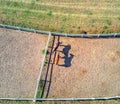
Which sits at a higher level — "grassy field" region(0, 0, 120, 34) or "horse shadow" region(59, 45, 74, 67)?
"grassy field" region(0, 0, 120, 34)

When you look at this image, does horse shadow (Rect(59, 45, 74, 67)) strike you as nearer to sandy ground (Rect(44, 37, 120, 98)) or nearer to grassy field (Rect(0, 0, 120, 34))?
sandy ground (Rect(44, 37, 120, 98))

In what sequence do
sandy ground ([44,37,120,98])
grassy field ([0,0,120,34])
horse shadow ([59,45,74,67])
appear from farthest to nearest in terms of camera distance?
grassy field ([0,0,120,34])
horse shadow ([59,45,74,67])
sandy ground ([44,37,120,98])

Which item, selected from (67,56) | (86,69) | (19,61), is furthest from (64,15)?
(19,61)

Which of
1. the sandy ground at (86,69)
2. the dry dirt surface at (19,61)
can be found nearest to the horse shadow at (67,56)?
the sandy ground at (86,69)

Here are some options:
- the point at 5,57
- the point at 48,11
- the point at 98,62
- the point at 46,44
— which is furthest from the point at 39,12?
the point at 98,62

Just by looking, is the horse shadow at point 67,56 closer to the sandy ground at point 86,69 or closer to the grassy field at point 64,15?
the sandy ground at point 86,69

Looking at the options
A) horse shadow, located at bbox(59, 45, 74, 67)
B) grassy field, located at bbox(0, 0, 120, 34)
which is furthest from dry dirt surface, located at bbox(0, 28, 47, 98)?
horse shadow, located at bbox(59, 45, 74, 67)
